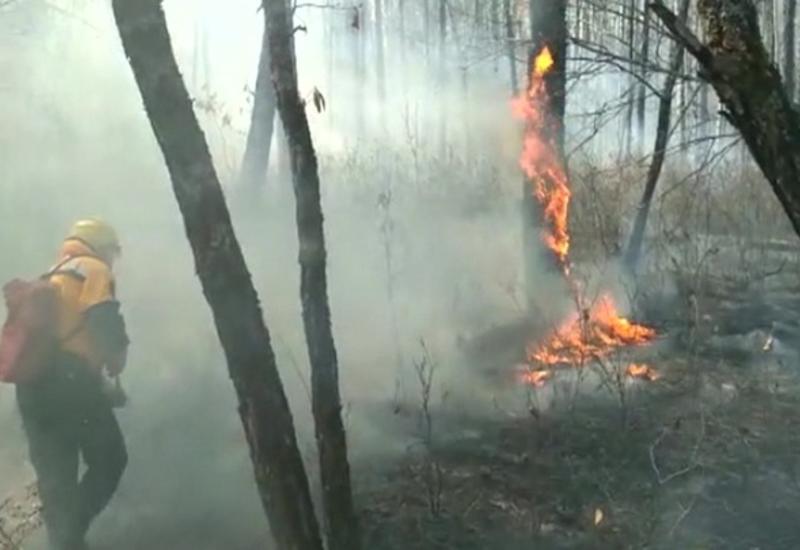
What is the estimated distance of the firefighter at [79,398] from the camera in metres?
4.96

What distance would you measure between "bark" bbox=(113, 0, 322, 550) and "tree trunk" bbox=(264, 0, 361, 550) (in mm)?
781

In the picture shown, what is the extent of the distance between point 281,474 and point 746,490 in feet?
10.3

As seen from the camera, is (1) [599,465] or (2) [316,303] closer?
(2) [316,303]

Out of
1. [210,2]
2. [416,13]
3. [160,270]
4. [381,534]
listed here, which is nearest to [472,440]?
[381,534]

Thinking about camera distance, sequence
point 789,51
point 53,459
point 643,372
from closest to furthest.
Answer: point 53,459
point 643,372
point 789,51

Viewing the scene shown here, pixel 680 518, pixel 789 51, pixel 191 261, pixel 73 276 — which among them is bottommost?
pixel 680 518

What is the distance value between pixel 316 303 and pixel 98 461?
5.23ft

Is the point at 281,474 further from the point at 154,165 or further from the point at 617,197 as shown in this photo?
the point at 154,165

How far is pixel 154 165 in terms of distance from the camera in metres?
12.9

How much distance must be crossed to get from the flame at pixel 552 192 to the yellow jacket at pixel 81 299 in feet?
12.8

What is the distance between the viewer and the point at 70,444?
5102 millimetres

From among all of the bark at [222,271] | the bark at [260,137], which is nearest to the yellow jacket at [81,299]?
the bark at [222,271]

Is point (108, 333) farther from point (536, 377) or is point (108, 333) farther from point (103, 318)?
point (536, 377)

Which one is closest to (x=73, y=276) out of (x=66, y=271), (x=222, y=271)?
(x=66, y=271)
